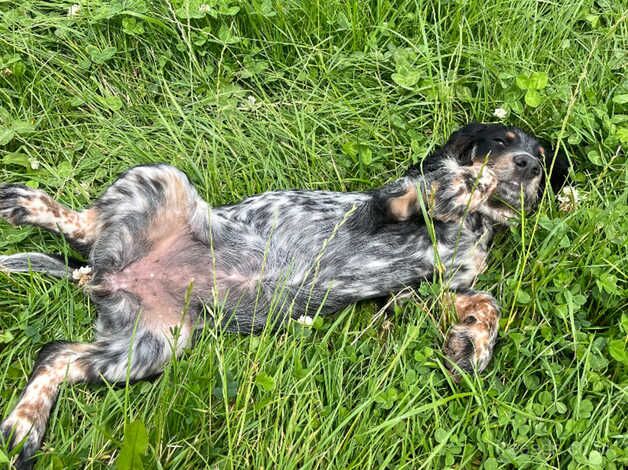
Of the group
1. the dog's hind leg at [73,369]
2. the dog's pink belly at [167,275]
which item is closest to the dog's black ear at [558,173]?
the dog's pink belly at [167,275]

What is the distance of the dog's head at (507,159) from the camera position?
340cm

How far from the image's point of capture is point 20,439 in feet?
9.51

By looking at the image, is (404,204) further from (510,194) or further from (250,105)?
(250,105)

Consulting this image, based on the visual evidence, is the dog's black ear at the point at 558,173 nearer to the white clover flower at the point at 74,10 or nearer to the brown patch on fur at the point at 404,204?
the brown patch on fur at the point at 404,204

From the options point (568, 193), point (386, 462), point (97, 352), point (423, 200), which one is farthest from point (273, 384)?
point (568, 193)

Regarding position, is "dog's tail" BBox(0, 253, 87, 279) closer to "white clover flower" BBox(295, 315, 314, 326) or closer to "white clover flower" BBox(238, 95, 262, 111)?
"white clover flower" BBox(295, 315, 314, 326)

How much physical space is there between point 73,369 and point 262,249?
38.9 inches

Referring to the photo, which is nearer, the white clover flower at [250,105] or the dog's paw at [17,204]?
the dog's paw at [17,204]

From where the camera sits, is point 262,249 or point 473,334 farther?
point 262,249

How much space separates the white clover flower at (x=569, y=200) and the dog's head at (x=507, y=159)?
0.35 ft

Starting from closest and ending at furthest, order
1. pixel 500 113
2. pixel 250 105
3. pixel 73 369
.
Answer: pixel 73 369 < pixel 500 113 < pixel 250 105

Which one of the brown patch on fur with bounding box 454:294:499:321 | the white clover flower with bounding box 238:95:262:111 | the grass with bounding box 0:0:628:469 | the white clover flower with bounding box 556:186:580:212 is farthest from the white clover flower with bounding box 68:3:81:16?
the white clover flower with bounding box 556:186:580:212

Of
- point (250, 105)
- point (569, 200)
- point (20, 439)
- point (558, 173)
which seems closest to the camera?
point (20, 439)

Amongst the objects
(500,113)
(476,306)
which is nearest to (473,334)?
(476,306)
